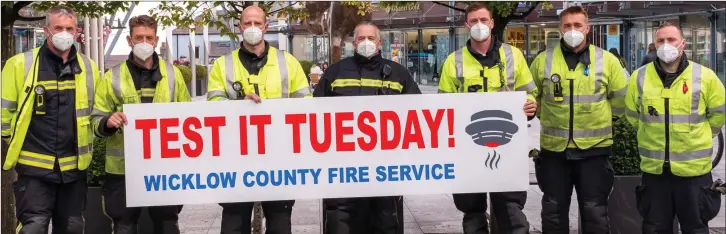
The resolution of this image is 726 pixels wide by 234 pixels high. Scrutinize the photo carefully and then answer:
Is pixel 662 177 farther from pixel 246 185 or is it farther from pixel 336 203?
pixel 246 185

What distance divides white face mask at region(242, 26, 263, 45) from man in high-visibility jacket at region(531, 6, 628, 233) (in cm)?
201

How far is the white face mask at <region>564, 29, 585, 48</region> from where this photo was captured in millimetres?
6242

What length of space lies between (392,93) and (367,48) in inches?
15.5

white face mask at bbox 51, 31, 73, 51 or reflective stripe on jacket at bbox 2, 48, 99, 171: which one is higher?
white face mask at bbox 51, 31, 73, 51

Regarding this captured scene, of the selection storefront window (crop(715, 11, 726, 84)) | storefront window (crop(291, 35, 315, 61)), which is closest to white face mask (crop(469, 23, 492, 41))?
storefront window (crop(291, 35, 315, 61))

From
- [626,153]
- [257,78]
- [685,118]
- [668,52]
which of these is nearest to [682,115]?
[685,118]

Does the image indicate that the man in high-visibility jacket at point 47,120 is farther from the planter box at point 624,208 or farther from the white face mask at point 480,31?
the planter box at point 624,208

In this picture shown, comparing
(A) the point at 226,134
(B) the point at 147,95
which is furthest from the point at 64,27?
(A) the point at 226,134

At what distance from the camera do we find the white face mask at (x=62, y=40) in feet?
18.9

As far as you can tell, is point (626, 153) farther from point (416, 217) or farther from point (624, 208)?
point (416, 217)

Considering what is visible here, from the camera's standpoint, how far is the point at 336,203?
6281 mm

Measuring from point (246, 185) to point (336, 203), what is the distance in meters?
0.65

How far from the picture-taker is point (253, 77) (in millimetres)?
5980

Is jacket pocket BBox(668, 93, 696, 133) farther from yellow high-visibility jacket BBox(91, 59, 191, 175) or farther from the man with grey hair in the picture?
yellow high-visibility jacket BBox(91, 59, 191, 175)
